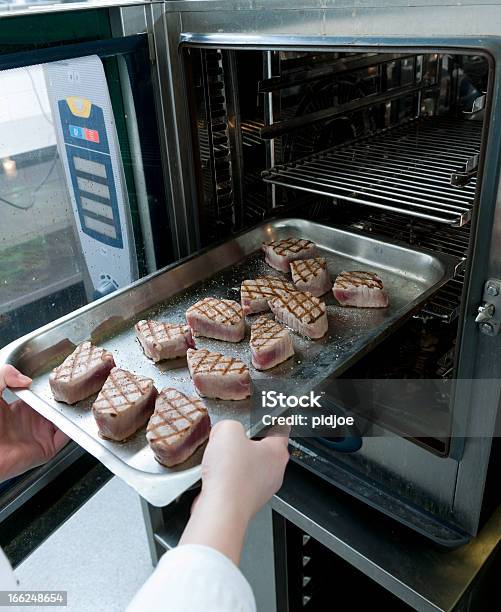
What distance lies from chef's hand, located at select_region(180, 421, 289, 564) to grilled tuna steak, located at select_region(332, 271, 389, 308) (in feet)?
1.87

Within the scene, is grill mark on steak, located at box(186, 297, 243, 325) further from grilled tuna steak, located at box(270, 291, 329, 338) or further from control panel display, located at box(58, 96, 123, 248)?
control panel display, located at box(58, 96, 123, 248)

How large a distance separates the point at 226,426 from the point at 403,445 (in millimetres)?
578

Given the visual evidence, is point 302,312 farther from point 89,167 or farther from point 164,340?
point 89,167

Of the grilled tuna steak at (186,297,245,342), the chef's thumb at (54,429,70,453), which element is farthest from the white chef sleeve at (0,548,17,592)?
the grilled tuna steak at (186,297,245,342)

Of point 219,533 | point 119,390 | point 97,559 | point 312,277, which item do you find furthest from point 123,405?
point 97,559

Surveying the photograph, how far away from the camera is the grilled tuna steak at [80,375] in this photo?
1.39 metres

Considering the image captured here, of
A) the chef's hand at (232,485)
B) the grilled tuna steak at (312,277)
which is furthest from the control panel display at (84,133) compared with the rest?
the chef's hand at (232,485)

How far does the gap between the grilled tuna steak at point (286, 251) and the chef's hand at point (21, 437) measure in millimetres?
801

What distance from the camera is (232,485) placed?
3.32 ft

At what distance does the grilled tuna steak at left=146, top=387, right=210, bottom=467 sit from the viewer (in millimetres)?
1220

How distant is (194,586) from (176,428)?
0.41 m

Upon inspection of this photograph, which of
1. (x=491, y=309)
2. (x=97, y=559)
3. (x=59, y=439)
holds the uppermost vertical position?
(x=491, y=309)

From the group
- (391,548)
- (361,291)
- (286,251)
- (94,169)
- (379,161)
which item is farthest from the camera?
(379,161)

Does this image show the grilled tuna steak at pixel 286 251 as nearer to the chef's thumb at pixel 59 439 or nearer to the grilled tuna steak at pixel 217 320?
the grilled tuna steak at pixel 217 320
